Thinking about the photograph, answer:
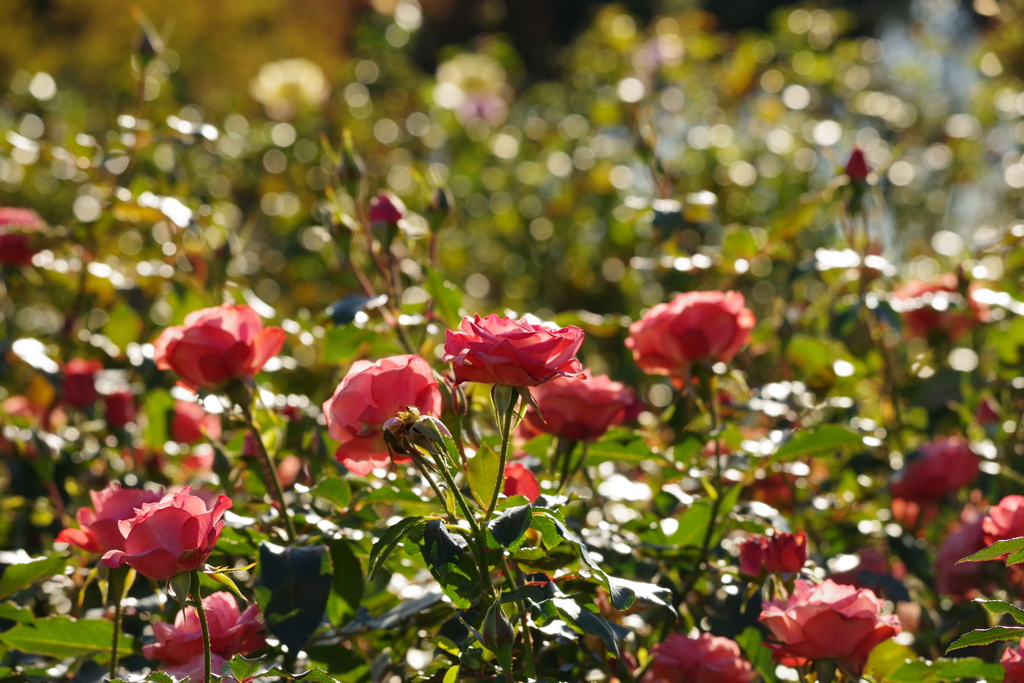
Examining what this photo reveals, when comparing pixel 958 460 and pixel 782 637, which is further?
pixel 958 460

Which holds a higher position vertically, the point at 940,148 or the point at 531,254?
the point at 940,148

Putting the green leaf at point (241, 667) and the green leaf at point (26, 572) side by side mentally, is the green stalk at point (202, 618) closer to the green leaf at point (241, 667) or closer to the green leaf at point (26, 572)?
the green leaf at point (241, 667)

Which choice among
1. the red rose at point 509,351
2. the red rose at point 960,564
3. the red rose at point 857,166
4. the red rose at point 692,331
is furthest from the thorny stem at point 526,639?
the red rose at point 857,166

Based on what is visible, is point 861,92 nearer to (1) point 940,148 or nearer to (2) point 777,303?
(1) point 940,148

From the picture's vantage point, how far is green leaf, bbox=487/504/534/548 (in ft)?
2.14

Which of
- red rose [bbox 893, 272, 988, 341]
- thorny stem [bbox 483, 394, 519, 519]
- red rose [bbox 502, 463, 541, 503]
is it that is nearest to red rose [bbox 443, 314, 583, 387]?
thorny stem [bbox 483, 394, 519, 519]

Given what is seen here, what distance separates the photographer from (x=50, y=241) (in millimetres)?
1437

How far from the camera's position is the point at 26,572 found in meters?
0.93

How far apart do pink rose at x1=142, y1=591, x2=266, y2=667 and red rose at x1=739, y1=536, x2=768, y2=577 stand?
493 millimetres

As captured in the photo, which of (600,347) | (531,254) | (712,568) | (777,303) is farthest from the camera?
(531,254)

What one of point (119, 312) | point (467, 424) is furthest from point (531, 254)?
point (467, 424)

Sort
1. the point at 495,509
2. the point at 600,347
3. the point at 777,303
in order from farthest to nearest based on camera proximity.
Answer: the point at 600,347
the point at 777,303
the point at 495,509

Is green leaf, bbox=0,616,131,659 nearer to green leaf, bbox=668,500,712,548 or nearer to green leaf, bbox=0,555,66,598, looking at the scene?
green leaf, bbox=0,555,66,598

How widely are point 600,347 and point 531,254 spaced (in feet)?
1.95
